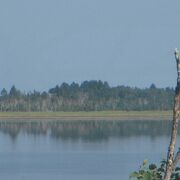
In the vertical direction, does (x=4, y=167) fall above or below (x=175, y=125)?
below

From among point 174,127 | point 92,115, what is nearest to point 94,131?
point 92,115

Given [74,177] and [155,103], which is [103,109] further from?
[74,177]

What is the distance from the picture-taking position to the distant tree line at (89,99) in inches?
3595

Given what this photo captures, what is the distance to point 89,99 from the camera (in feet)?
307

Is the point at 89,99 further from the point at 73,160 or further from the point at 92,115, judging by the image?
the point at 73,160

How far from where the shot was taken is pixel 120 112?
303 ft

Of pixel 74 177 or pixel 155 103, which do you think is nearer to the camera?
pixel 74 177

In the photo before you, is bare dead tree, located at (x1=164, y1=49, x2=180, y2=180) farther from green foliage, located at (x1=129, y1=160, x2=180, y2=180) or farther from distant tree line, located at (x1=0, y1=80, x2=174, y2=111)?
distant tree line, located at (x1=0, y1=80, x2=174, y2=111)

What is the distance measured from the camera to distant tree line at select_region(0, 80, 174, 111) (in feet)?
300

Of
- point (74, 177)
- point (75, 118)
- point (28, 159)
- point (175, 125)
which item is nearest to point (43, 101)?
point (75, 118)

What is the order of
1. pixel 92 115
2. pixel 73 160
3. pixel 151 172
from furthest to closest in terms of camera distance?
1. pixel 92 115
2. pixel 73 160
3. pixel 151 172

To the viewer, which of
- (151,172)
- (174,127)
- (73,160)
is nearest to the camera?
(174,127)

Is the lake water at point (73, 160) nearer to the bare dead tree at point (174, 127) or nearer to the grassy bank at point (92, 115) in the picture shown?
the bare dead tree at point (174, 127)

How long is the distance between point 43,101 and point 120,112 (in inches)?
401
